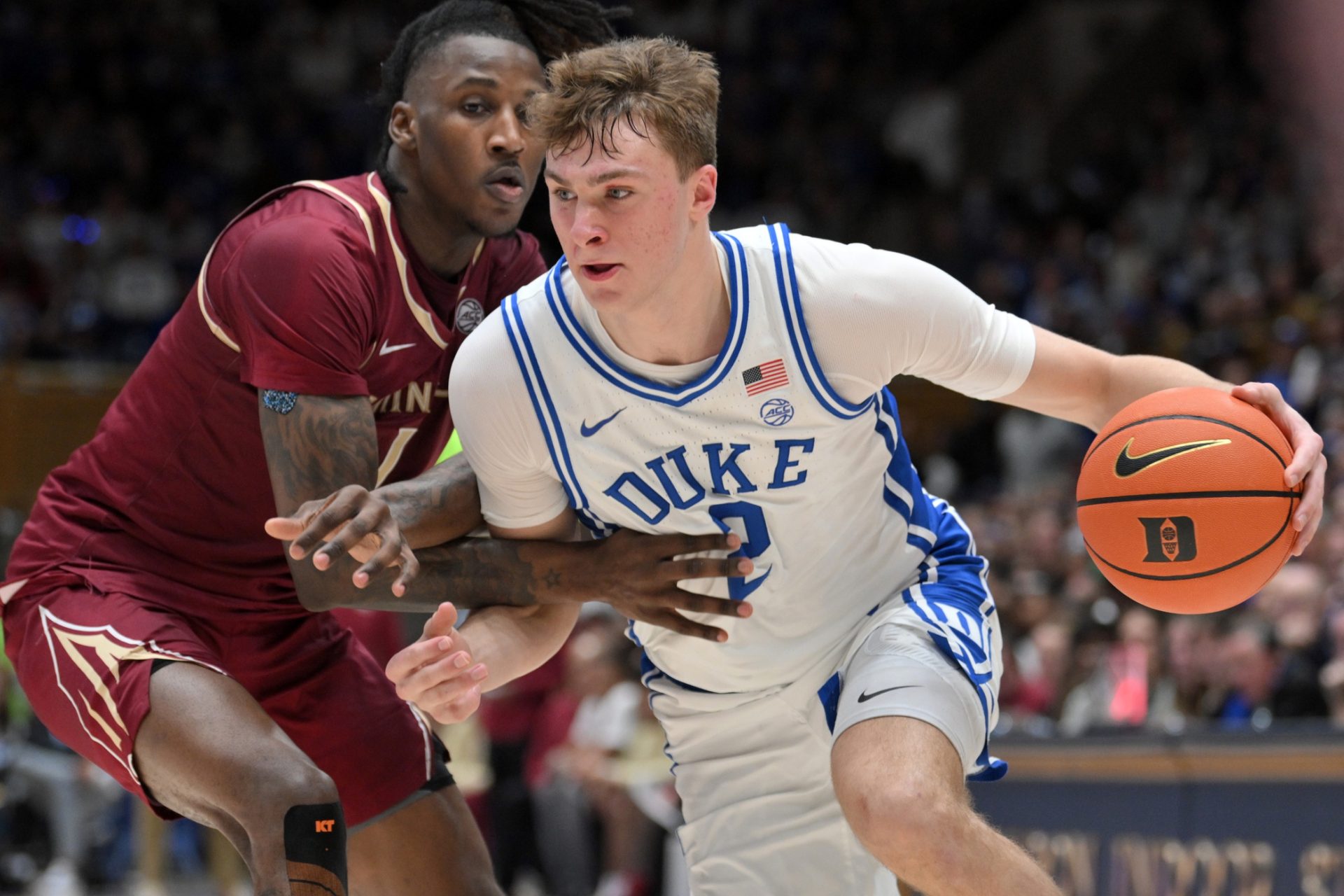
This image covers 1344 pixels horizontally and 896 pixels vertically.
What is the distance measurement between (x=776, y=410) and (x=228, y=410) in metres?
1.35

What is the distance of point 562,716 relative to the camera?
35.8 ft

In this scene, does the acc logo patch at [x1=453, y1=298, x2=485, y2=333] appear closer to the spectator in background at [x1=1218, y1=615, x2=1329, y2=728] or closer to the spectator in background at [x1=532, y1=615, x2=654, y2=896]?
the spectator in background at [x1=1218, y1=615, x2=1329, y2=728]

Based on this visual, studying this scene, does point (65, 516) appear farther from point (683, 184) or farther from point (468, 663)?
point (683, 184)

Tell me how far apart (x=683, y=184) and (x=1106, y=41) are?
1655 centimetres

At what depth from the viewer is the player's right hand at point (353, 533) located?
326cm

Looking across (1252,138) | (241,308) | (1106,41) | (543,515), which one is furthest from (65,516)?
(1106,41)

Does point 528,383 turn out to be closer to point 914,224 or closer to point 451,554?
point 451,554

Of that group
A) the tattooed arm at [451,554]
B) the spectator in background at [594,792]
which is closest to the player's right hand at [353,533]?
the tattooed arm at [451,554]

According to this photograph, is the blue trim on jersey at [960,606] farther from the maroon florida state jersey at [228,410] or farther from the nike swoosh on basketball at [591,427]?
the maroon florida state jersey at [228,410]

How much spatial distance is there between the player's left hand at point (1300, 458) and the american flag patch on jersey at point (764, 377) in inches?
43.2

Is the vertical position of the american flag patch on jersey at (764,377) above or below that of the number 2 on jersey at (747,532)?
above

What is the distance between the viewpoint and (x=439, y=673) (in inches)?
135

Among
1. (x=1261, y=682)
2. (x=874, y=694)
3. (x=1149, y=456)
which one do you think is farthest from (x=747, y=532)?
(x=1261, y=682)

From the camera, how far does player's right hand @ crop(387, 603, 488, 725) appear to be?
3.39 m
